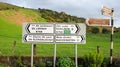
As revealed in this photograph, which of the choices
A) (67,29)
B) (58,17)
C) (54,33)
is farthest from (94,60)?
(58,17)

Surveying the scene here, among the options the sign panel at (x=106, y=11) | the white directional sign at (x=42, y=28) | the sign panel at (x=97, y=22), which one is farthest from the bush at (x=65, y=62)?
the sign panel at (x=106, y=11)

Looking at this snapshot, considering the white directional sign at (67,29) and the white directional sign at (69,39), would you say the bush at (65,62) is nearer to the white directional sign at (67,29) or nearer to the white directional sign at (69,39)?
the white directional sign at (69,39)

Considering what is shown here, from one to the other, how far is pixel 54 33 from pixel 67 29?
0.59 m

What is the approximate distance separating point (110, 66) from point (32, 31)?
3773mm

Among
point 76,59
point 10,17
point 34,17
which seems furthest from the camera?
point 34,17

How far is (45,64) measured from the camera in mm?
21359

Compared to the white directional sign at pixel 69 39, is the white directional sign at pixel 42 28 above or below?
above

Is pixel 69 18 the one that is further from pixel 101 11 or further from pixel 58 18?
pixel 101 11

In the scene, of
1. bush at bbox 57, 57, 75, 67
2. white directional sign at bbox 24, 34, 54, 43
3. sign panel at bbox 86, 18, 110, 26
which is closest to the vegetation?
sign panel at bbox 86, 18, 110, 26

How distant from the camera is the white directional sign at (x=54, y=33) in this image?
21.2 m

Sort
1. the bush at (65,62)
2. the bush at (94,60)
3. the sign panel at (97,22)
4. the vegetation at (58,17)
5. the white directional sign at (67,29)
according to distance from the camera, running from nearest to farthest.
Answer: the bush at (94,60), the bush at (65,62), the white directional sign at (67,29), the sign panel at (97,22), the vegetation at (58,17)

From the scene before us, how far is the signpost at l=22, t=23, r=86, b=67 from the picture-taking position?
833 inches

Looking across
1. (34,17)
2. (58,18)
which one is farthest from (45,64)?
(58,18)

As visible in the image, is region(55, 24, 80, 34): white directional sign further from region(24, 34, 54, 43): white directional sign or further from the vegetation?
the vegetation
